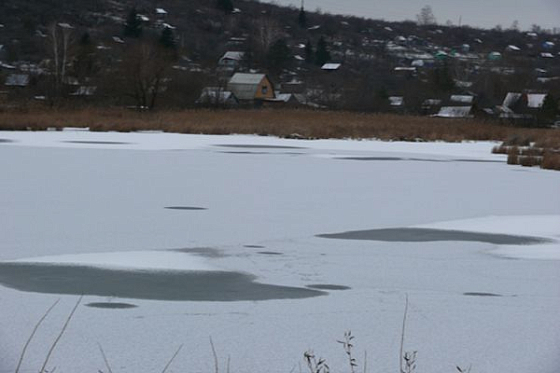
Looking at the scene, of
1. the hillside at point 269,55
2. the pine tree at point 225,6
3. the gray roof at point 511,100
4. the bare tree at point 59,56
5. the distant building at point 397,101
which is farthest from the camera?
the pine tree at point 225,6

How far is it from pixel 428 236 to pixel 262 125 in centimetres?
2122

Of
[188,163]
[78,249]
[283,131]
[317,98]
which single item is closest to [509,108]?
[317,98]

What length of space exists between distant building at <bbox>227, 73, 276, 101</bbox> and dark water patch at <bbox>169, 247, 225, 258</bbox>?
2393 inches

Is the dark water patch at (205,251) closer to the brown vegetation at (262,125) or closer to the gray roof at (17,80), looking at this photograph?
the brown vegetation at (262,125)

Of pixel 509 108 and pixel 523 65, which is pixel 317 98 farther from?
pixel 523 65

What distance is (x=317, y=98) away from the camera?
62031 mm

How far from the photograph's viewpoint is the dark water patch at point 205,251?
731cm

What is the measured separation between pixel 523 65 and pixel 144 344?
331 ft

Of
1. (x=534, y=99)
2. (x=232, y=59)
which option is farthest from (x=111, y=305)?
(x=232, y=59)

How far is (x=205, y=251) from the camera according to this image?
7504 millimetres

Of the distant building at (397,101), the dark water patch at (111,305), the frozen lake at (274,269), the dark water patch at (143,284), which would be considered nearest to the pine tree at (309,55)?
the distant building at (397,101)

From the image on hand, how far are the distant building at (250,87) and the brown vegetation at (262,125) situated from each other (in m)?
33.7

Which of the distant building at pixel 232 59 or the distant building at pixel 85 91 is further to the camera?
the distant building at pixel 232 59

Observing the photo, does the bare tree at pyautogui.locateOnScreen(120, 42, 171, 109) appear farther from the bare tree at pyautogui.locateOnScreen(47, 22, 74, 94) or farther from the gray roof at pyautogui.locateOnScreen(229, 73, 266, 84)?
the gray roof at pyautogui.locateOnScreen(229, 73, 266, 84)
